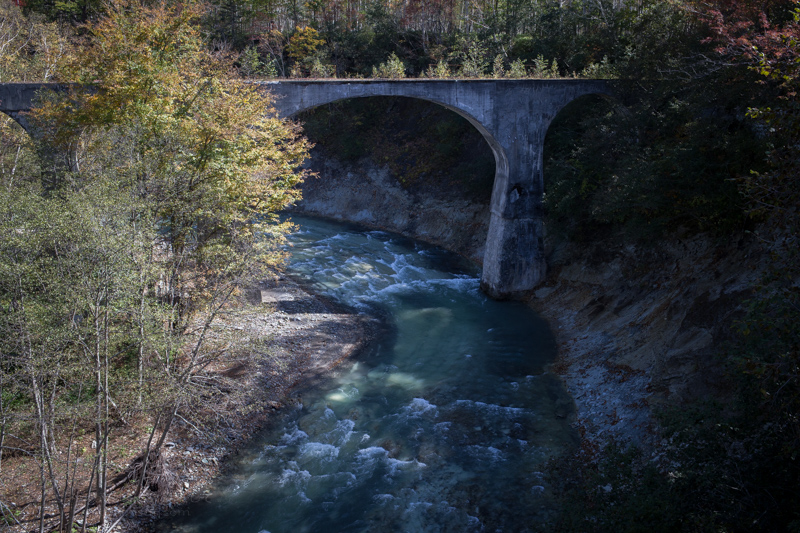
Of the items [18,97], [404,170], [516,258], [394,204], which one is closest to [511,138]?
[516,258]

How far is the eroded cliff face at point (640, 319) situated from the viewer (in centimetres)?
1280

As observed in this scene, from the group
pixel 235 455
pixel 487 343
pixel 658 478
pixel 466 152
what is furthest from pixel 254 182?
pixel 466 152

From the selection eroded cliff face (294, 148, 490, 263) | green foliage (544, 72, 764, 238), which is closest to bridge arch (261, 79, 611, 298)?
green foliage (544, 72, 764, 238)

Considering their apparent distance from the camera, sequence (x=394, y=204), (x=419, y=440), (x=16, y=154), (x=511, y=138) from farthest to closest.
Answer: (x=394, y=204) → (x=511, y=138) → (x=16, y=154) → (x=419, y=440)

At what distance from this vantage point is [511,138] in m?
21.7

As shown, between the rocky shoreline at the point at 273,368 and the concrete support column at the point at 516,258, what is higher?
the concrete support column at the point at 516,258

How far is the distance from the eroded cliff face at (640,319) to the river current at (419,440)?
92 centimetres

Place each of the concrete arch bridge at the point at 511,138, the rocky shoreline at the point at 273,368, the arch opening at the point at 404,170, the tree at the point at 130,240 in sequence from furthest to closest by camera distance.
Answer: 1. the arch opening at the point at 404,170
2. the concrete arch bridge at the point at 511,138
3. the rocky shoreline at the point at 273,368
4. the tree at the point at 130,240

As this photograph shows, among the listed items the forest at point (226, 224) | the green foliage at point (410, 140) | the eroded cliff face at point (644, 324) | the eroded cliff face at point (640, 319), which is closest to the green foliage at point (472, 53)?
the green foliage at point (410, 140)

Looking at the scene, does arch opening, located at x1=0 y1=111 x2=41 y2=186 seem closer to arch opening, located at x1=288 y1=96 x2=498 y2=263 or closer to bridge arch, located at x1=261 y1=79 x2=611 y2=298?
bridge arch, located at x1=261 y1=79 x2=611 y2=298

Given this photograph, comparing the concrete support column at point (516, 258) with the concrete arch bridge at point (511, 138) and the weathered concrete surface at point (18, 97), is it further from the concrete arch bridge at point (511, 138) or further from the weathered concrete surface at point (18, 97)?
the weathered concrete surface at point (18, 97)

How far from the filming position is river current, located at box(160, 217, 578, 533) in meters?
10.8

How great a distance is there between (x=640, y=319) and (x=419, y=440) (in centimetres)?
831

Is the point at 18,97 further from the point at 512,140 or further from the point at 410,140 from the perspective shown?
the point at 410,140
